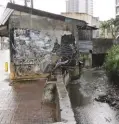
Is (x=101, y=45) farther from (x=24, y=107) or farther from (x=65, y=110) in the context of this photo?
(x=65, y=110)

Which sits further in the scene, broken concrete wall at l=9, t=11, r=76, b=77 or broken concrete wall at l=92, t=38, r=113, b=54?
broken concrete wall at l=92, t=38, r=113, b=54

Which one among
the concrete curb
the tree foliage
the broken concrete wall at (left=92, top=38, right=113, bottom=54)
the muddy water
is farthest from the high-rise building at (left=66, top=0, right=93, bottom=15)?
the concrete curb

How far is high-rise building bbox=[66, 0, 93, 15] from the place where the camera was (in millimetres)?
79188

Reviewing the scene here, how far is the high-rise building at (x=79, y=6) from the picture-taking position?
7919 cm

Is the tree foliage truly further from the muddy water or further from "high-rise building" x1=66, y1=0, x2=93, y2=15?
the muddy water

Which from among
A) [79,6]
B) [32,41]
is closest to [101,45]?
[32,41]

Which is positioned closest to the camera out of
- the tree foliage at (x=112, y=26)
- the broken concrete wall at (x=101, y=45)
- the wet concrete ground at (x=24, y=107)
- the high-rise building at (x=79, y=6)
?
the wet concrete ground at (x=24, y=107)

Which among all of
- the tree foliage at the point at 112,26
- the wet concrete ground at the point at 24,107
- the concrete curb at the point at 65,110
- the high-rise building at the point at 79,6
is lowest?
the wet concrete ground at the point at 24,107

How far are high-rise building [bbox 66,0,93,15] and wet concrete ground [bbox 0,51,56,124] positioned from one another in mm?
65794

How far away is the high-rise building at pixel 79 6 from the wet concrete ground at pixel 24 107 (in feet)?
216

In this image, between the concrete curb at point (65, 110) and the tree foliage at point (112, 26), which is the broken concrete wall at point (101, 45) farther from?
the tree foliage at point (112, 26)

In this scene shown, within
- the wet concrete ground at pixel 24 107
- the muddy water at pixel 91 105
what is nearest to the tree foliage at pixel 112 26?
the muddy water at pixel 91 105

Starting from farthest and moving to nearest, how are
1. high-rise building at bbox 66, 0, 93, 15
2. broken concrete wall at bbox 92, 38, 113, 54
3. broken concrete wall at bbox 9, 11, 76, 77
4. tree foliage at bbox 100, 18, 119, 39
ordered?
high-rise building at bbox 66, 0, 93, 15
tree foliage at bbox 100, 18, 119, 39
broken concrete wall at bbox 92, 38, 113, 54
broken concrete wall at bbox 9, 11, 76, 77

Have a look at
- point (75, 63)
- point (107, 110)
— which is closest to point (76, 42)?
point (75, 63)
